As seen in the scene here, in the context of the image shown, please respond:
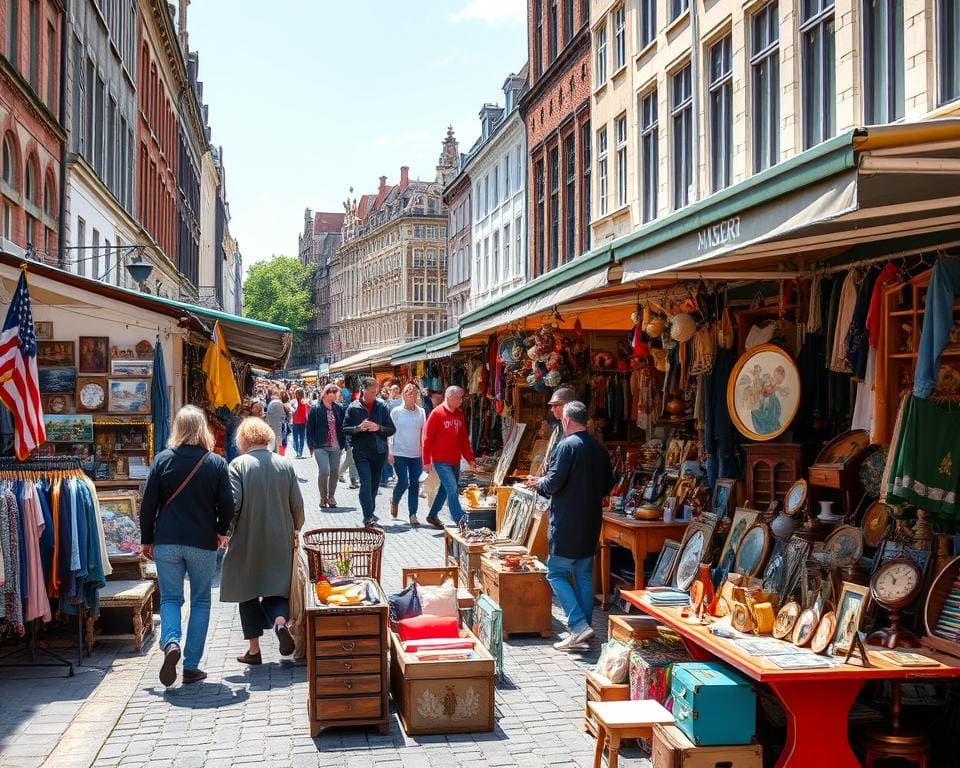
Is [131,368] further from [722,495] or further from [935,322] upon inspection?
[935,322]

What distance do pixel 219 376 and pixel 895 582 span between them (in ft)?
28.2

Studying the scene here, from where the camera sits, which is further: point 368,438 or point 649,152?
point 649,152

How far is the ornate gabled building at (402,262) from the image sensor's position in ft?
257

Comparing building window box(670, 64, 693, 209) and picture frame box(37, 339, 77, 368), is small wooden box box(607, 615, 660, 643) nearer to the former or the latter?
picture frame box(37, 339, 77, 368)

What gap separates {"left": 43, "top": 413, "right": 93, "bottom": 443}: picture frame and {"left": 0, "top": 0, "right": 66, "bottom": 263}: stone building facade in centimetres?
567

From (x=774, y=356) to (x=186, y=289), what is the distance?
135 feet

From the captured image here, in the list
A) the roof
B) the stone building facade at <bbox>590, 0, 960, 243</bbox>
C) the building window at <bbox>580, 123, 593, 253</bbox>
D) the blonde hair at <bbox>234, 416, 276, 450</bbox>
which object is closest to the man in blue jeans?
the blonde hair at <bbox>234, 416, 276, 450</bbox>

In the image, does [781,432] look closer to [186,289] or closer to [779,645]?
[779,645]

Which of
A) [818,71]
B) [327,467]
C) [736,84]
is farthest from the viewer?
[327,467]

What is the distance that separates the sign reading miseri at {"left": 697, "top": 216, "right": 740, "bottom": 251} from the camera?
17.6ft

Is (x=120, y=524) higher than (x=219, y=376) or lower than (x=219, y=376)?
lower

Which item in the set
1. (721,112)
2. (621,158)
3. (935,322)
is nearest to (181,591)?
(935,322)

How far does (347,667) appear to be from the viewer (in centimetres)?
598

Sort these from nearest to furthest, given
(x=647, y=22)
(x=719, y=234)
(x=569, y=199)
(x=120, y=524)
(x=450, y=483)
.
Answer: (x=719, y=234) → (x=120, y=524) → (x=450, y=483) → (x=647, y=22) → (x=569, y=199)
